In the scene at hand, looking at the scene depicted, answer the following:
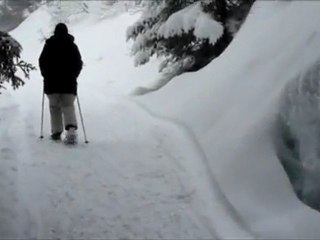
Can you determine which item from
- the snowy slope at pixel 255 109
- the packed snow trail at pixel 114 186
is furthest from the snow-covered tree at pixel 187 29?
the packed snow trail at pixel 114 186

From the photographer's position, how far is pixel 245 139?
7398 millimetres

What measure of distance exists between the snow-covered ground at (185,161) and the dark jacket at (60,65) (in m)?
0.96

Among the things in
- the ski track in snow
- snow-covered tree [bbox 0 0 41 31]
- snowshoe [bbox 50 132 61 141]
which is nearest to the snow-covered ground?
the ski track in snow

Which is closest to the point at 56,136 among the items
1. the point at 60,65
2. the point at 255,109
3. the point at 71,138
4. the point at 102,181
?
the point at 71,138

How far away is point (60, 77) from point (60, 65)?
0.25m

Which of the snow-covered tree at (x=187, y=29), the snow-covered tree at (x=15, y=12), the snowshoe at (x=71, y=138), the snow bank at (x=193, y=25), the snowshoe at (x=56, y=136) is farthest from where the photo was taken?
the snow-covered tree at (x=15, y=12)

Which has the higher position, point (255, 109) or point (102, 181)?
point (255, 109)

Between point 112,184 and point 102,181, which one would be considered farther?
point 102,181

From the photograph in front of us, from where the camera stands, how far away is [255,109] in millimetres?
7914

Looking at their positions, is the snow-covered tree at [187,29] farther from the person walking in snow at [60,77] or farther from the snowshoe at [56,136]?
the snowshoe at [56,136]

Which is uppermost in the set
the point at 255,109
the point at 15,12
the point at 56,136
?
the point at 255,109

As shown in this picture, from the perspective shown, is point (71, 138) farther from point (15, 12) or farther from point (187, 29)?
point (15, 12)

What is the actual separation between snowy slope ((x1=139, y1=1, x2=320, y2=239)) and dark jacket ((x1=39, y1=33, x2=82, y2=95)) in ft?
6.98

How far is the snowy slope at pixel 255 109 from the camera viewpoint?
619 centimetres
